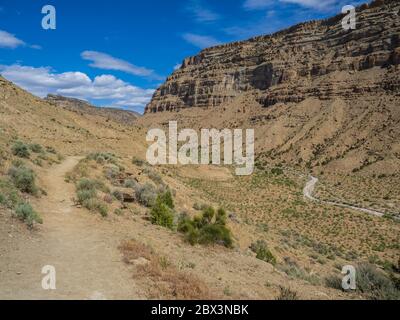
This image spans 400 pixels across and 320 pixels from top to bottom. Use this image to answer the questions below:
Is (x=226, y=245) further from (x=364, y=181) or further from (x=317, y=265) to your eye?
(x=364, y=181)

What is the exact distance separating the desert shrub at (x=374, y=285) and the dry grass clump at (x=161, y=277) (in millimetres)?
4045

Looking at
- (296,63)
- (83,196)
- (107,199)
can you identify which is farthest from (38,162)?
(296,63)

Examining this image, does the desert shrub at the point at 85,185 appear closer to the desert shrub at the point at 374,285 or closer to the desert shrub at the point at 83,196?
the desert shrub at the point at 83,196

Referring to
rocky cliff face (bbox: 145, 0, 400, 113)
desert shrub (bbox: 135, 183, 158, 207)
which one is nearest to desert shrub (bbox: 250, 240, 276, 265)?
desert shrub (bbox: 135, 183, 158, 207)

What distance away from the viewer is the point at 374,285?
29.7ft

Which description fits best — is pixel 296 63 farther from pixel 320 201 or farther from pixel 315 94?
pixel 320 201

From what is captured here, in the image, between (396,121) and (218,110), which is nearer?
(396,121)

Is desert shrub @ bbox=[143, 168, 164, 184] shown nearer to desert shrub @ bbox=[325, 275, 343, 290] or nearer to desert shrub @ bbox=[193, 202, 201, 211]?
desert shrub @ bbox=[193, 202, 201, 211]

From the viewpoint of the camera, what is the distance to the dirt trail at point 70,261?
6664mm

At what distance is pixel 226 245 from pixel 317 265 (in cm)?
919

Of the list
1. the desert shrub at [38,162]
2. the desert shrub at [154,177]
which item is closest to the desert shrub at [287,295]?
the desert shrub at [38,162]

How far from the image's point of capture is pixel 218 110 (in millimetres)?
114125

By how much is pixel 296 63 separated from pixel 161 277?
100 metres
